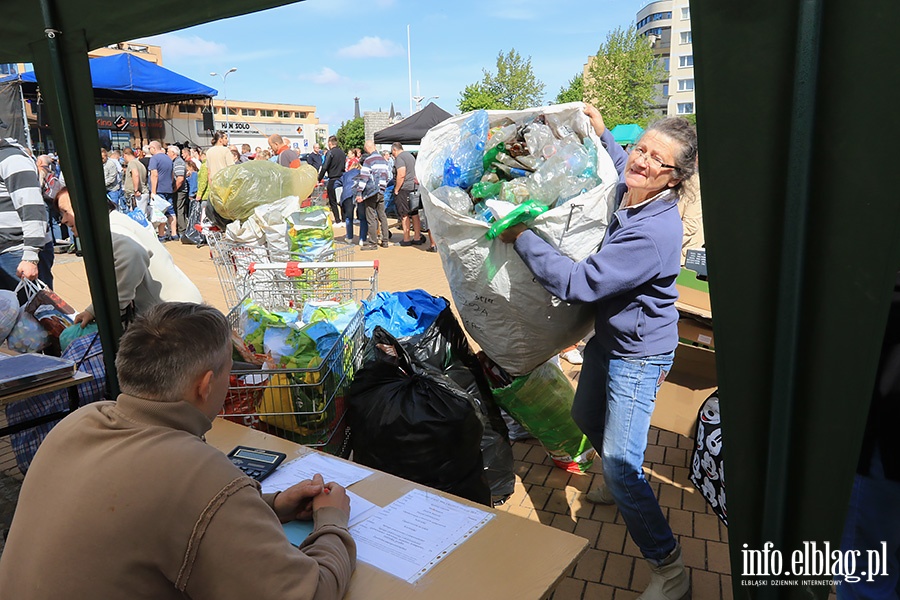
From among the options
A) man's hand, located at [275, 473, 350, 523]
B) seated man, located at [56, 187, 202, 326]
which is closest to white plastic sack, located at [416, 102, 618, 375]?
man's hand, located at [275, 473, 350, 523]

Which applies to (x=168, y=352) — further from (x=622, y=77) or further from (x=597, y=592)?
(x=622, y=77)

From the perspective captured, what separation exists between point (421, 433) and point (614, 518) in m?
1.17

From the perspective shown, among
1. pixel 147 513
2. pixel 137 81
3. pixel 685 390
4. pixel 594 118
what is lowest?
pixel 685 390

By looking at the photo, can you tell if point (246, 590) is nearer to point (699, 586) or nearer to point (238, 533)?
point (238, 533)

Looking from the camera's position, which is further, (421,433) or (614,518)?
(614,518)

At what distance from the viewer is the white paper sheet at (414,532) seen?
1.44 m

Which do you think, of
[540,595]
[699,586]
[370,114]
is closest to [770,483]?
[540,595]

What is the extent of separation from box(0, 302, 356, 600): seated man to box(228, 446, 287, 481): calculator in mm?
553

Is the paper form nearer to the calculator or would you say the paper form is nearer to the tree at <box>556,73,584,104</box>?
→ the calculator

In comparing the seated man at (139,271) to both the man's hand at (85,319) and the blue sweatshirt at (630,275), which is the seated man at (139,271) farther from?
A: the blue sweatshirt at (630,275)

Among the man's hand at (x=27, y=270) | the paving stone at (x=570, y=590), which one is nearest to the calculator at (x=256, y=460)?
the paving stone at (x=570, y=590)

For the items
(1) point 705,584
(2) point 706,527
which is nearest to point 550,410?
(2) point 706,527

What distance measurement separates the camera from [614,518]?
2.97m

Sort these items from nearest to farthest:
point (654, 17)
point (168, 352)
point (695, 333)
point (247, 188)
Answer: point (168, 352), point (695, 333), point (247, 188), point (654, 17)
